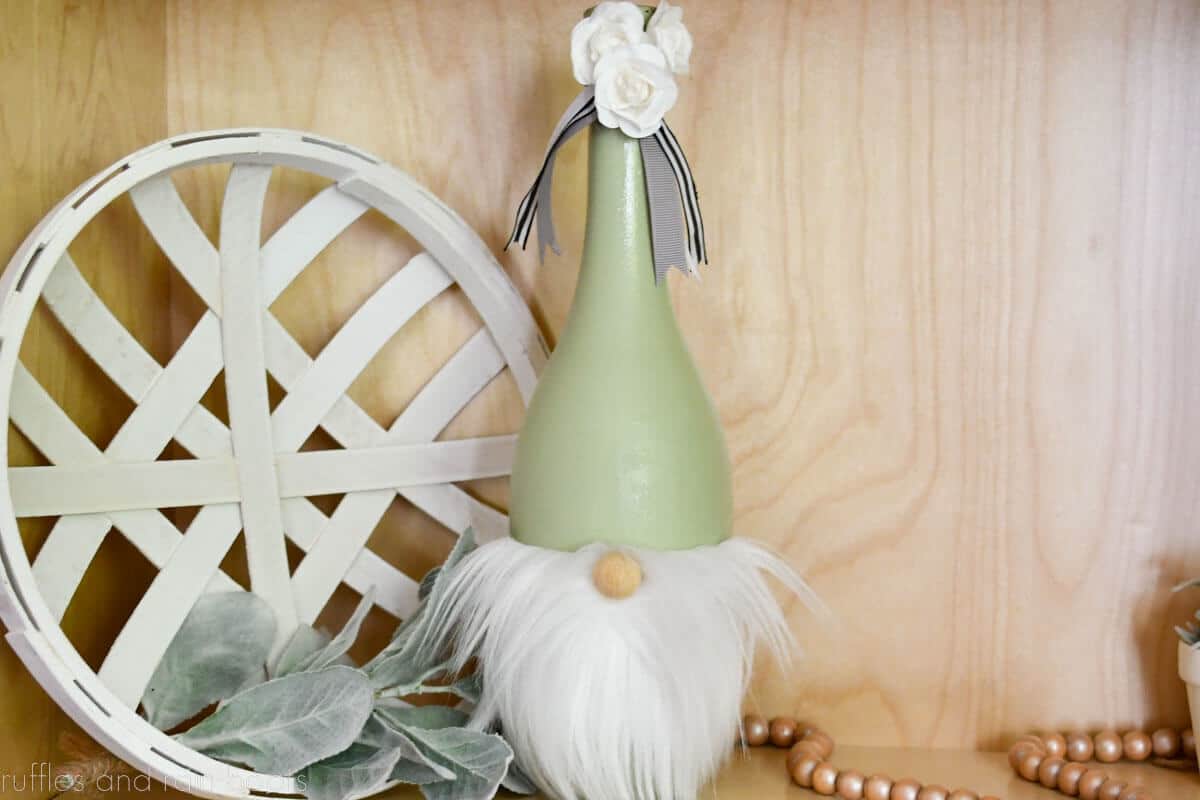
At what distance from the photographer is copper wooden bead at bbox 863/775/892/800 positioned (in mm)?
628

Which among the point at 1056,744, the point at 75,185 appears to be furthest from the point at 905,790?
the point at 75,185

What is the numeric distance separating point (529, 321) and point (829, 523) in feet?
0.76

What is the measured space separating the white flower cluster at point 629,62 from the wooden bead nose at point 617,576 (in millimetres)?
224

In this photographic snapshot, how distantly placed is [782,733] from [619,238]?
1.07ft

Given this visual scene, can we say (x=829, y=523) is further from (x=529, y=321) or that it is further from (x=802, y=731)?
(x=529, y=321)

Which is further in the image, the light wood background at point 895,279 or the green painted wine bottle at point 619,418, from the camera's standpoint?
the light wood background at point 895,279

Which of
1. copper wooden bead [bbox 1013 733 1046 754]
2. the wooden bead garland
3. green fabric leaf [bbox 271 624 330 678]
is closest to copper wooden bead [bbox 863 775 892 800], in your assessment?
the wooden bead garland

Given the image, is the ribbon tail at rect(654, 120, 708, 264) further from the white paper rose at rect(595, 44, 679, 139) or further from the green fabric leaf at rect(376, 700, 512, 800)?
the green fabric leaf at rect(376, 700, 512, 800)

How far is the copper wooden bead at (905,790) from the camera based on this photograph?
63 centimetres

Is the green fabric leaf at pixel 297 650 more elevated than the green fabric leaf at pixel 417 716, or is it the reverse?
the green fabric leaf at pixel 297 650

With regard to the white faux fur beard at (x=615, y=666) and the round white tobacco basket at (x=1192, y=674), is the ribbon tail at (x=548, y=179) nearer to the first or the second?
the white faux fur beard at (x=615, y=666)

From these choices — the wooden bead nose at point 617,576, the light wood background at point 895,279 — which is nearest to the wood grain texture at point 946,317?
the light wood background at point 895,279

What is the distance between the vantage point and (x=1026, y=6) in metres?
0.72

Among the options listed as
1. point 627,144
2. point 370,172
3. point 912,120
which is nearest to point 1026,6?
point 912,120
